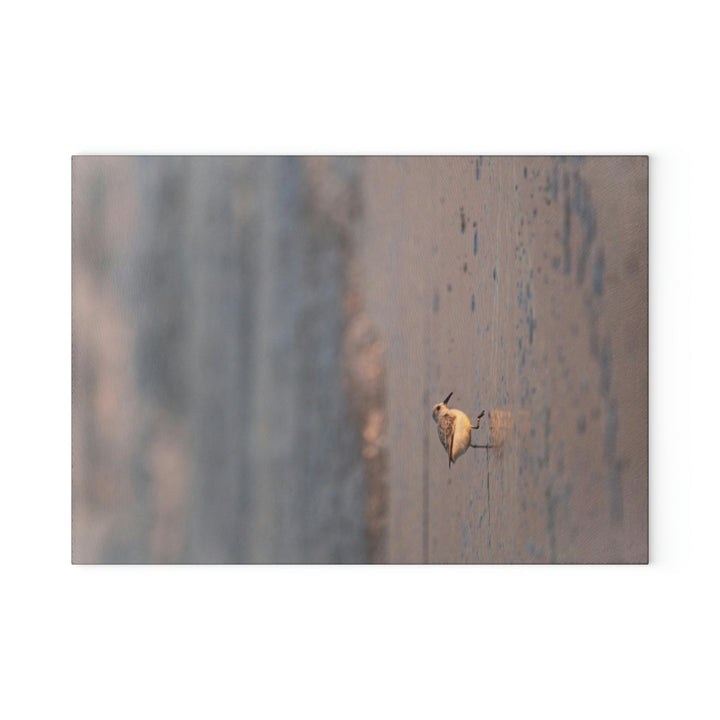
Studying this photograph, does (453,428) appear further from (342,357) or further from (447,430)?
(342,357)

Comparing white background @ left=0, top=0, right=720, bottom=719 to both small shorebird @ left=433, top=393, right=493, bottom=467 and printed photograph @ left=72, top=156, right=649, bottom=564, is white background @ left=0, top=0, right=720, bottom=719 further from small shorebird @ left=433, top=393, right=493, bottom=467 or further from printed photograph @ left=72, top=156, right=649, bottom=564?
small shorebird @ left=433, top=393, right=493, bottom=467
